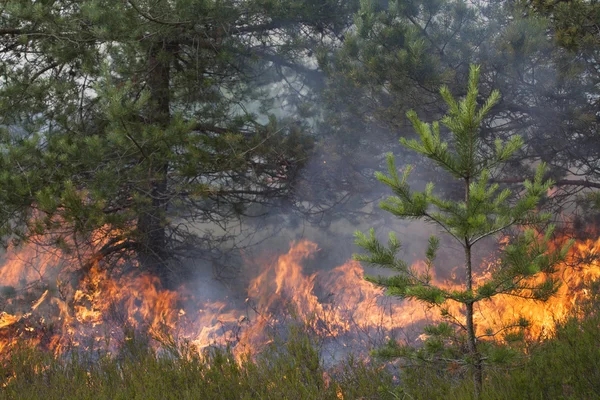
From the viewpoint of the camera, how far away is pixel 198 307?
9.02m

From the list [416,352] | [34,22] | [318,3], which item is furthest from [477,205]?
Result: [318,3]

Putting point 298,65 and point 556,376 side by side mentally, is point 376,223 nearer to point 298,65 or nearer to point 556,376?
point 298,65

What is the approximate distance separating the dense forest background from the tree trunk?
0.04 metres

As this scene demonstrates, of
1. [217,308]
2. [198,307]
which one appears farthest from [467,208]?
[198,307]

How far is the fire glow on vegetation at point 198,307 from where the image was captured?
304 inches

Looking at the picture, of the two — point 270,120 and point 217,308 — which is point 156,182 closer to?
point 270,120

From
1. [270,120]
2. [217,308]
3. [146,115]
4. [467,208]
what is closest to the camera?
[467,208]

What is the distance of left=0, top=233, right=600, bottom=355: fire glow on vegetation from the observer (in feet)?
25.3

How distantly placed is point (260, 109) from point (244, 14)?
1808 millimetres

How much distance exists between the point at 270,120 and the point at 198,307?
121 inches

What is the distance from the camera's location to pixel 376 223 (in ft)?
34.4

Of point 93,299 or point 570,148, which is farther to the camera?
point 93,299

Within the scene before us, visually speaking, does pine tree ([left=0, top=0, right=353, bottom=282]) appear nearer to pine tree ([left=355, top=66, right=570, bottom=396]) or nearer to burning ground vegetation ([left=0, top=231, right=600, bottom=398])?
burning ground vegetation ([left=0, top=231, right=600, bottom=398])

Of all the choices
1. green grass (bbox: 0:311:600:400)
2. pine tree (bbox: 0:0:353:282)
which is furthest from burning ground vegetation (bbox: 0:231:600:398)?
green grass (bbox: 0:311:600:400)
